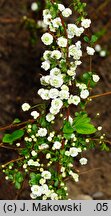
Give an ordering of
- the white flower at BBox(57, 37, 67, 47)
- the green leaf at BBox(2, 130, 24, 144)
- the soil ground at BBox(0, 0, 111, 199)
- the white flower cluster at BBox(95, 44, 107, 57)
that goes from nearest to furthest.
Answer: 1. the white flower at BBox(57, 37, 67, 47)
2. the green leaf at BBox(2, 130, 24, 144)
3. the soil ground at BBox(0, 0, 111, 199)
4. the white flower cluster at BBox(95, 44, 107, 57)

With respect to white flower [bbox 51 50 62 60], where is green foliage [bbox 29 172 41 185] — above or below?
below

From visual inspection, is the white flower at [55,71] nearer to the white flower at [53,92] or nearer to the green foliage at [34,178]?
the white flower at [53,92]

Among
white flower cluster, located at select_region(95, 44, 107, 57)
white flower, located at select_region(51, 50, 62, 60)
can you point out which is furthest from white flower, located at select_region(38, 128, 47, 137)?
white flower cluster, located at select_region(95, 44, 107, 57)

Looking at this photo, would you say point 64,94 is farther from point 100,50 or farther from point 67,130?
point 100,50

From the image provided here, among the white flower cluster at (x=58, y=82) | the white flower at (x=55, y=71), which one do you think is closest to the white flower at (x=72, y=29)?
the white flower cluster at (x=58, y=82)

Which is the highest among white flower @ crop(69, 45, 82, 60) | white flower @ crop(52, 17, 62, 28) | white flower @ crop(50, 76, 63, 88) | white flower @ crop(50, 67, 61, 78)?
white flower @ crop(52, 17, 62, 28)

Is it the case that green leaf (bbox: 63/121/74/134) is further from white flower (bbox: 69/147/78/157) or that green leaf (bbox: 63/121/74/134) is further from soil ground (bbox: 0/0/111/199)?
soil ground (bbox: 0/0/111/199)

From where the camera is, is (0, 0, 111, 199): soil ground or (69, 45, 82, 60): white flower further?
(0, 0, 111, 199): soil ground

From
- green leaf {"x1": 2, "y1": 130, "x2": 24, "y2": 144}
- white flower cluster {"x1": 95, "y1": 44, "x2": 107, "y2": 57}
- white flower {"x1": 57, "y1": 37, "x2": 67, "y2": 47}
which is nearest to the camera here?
white flower {"x1": 57, "y1": 37, "x2": 67, "y2": 47}

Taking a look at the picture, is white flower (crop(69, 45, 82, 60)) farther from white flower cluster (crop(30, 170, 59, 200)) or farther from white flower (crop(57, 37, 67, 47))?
white flower cluster (crop(30, 170, 59, 200))
